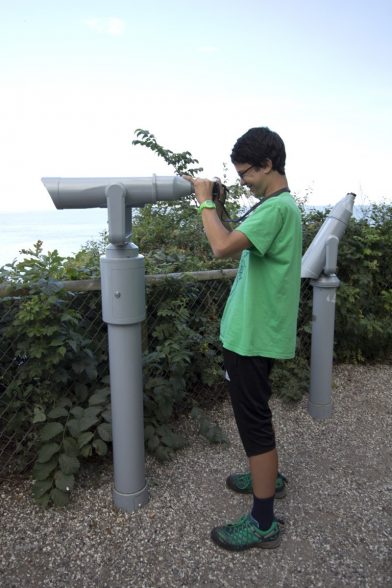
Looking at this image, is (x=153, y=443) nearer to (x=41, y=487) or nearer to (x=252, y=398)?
(x=41, y=487)

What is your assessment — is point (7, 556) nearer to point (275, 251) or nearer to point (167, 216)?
point (275, 251)

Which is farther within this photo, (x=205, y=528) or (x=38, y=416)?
(x=38, y=416)

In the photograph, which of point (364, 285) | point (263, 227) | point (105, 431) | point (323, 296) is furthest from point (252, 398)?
point (364, 285)

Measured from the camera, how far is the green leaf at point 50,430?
230cm

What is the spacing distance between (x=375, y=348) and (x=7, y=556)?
3.48 m

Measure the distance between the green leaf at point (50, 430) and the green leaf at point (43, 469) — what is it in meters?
0.12

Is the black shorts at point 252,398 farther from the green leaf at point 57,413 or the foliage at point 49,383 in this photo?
the green leaf at point 57,413

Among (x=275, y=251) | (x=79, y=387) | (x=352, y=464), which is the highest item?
(x=275, y=251)

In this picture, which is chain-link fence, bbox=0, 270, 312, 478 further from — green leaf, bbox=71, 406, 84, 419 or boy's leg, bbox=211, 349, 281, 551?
boy's leg, bbox=211, 349, 281, 551

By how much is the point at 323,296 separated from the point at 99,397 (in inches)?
67.2

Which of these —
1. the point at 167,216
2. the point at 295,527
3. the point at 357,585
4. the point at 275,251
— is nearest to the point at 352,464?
the point at 295,527

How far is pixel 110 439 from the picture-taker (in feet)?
7.68

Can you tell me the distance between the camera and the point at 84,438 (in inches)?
91.7

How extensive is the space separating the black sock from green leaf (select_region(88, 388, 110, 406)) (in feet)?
3.02
